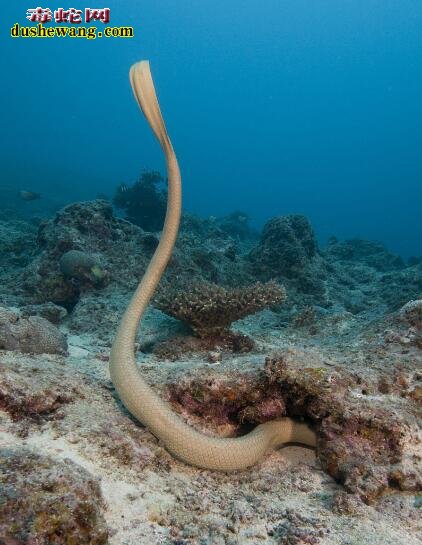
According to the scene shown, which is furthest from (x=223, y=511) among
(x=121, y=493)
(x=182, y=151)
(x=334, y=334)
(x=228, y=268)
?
(x=182, y=151)

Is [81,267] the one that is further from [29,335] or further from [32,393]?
[32,393]

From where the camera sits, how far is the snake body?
302cm

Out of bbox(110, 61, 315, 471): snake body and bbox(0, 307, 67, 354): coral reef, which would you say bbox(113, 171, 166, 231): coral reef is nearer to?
bbox(0, 307, 67, 354): coral reef

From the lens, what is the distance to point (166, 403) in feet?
10.9

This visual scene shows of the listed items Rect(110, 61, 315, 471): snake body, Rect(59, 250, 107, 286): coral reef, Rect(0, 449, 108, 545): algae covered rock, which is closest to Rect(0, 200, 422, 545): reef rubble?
Rect(0, 449, 108, 545): algae covered rock

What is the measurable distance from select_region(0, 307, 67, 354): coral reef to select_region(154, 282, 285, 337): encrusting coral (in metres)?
1.55

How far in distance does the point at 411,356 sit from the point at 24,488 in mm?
4067

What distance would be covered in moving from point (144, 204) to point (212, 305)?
41.3ft

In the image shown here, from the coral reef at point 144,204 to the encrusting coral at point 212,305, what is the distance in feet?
37.7

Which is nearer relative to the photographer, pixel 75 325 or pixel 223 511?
pixel 223 511

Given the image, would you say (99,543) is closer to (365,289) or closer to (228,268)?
(228,268)

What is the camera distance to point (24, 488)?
188 centimetres

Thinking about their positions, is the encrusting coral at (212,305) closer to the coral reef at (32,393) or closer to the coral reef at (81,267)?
the coral reef at (32,393)

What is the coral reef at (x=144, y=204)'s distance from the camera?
17.0 metres
